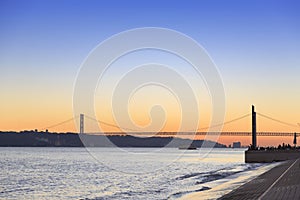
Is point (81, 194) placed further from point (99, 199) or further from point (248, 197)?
point (248, 197)

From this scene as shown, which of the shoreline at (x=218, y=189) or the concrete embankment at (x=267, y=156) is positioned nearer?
the shoreline at (x=218, y=189)

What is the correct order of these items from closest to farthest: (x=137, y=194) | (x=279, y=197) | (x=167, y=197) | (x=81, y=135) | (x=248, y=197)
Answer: (x=279, y=197), (x=248, y=197), (x=167, y=197), (x=137, y=194), (x=81, y=135)

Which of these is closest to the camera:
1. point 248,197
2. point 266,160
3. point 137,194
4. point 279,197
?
point 279,197

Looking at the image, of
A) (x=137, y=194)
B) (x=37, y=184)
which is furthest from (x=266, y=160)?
(x=137, y=194)

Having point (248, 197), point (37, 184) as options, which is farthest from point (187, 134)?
point (248, 197)

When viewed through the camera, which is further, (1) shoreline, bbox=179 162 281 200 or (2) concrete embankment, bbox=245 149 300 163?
(2) concrete embankment, bbox=245 149 300 163

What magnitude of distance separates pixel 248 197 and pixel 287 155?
6462 cm

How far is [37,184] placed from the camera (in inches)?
1704

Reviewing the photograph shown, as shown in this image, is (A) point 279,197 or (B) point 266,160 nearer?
(A) point 279,197

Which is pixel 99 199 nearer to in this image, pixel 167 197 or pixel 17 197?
pixel 167 197

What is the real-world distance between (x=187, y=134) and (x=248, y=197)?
125879 millimetres

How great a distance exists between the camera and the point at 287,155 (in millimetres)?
84625

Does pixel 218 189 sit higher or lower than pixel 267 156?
lower

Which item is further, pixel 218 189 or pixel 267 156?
pixel 267 156
